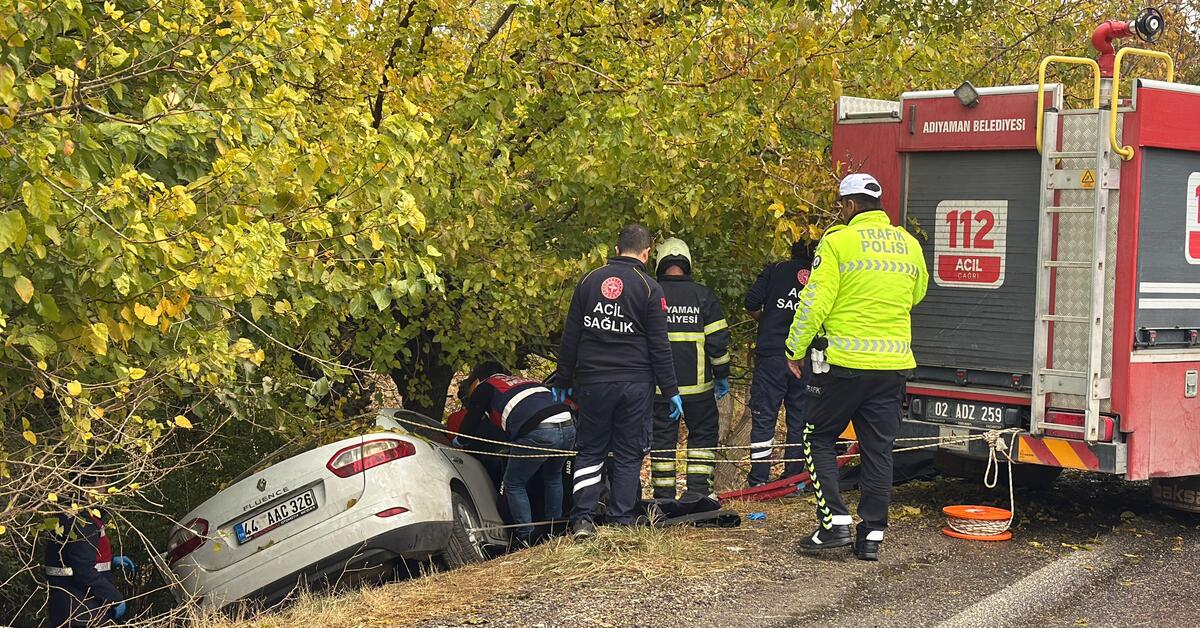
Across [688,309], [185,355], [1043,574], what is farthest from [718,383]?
[185,355]

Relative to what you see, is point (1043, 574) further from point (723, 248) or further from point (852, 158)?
point (723, 248)

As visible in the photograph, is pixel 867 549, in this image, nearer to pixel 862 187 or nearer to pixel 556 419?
pixel 862 187

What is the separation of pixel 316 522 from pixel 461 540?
1.03 metres

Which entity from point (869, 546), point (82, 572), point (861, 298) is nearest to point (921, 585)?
point (869, 546)

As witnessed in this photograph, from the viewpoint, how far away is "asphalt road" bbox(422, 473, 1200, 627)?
5.71 meters

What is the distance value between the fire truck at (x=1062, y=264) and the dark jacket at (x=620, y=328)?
1.79 meters

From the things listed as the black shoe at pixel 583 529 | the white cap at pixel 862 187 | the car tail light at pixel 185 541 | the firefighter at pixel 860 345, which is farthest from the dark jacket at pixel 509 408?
the white cap at pixel 862 187

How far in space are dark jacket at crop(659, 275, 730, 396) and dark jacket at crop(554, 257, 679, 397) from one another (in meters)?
1.19

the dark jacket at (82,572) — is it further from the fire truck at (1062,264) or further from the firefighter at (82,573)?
the fire truck at (1062,264)

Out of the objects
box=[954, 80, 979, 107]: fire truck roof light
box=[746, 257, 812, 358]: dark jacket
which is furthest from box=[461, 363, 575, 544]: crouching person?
box=[954, 80, 979, 107]: fire truck roof light

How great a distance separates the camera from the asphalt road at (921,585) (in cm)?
571

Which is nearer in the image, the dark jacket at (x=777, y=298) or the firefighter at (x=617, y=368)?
the firefighter at (x=617, y=368)

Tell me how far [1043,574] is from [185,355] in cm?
434

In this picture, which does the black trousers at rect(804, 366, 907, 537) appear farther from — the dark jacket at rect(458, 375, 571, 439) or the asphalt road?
the dark jacket at rect(458, 375, 571, 439)
